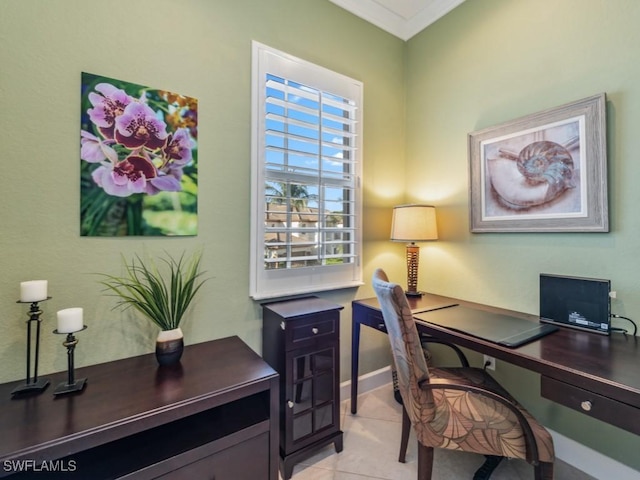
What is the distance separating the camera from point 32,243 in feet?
4.00

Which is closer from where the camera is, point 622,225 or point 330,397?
point 622,225

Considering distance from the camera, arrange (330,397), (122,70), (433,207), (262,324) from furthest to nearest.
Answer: (433,207)
(262,324)
(330,397)
(122,70)

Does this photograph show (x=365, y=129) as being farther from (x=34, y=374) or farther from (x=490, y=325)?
(x=34, y=374)

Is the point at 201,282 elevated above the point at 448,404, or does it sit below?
above

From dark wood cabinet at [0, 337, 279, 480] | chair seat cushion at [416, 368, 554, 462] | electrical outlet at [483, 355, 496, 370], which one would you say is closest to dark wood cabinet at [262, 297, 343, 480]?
dark wood cabinet at [0, 337, 279, 480]

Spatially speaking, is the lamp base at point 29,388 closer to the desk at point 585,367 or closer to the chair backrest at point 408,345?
the chair backrest at point 408,345

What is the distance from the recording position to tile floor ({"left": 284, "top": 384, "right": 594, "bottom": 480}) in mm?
1507

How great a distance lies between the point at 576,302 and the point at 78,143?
8.30 feet

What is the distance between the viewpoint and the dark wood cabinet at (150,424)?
2.91ft

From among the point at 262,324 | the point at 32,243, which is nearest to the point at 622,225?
the point at 262,324

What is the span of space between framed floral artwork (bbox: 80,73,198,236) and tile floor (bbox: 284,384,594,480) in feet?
4.72

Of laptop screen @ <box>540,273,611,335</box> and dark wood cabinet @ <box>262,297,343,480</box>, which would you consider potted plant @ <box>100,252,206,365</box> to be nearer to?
dark wood cabinet @ <box>262,297,343,480</box>

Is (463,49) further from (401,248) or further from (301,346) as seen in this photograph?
(301,346)

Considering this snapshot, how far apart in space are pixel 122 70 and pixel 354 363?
2.14m
